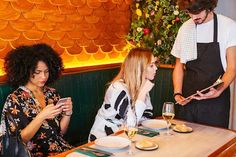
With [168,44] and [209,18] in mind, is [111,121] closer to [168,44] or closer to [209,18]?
[209,18]

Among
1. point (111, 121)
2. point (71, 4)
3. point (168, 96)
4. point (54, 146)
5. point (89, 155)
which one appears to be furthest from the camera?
point (168, 96)

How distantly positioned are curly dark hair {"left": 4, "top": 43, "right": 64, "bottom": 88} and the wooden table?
0.87m

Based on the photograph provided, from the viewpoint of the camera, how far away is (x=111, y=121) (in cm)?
266

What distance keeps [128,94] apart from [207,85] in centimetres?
65

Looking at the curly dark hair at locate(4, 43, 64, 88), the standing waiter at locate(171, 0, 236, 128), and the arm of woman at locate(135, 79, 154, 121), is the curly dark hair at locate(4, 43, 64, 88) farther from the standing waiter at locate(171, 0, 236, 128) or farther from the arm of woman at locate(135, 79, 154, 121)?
the standing waiter at locate(171, 0, 236, 128)

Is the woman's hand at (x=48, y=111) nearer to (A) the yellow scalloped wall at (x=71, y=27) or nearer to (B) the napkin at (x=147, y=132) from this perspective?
(B) the napkin at (x=147, y=132)

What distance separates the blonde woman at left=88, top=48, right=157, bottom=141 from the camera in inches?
101

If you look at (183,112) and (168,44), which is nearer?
(183,112)

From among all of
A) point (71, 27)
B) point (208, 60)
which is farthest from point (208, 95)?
point (71, 27)

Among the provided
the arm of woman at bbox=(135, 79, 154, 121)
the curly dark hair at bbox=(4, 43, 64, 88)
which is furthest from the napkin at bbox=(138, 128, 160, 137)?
the curly dark hair at bbox=(4, 43, 64, 88)

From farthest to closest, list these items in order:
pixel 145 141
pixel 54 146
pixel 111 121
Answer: pixel 111 121 < pixel 54 146 < pixel 145 141

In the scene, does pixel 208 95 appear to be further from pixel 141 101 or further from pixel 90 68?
pixel 90 68

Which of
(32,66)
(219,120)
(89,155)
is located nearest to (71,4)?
(32,66)

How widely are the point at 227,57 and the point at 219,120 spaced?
0.50 meters
